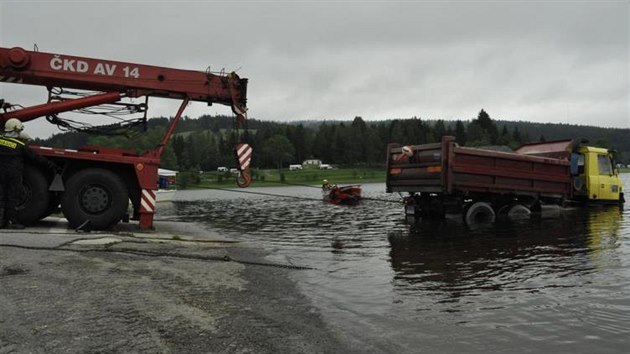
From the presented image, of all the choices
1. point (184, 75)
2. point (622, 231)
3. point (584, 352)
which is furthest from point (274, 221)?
point (584, 352)

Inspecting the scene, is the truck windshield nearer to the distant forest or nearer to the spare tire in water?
the spare tire in water

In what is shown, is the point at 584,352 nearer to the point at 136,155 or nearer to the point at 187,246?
the point at 187,246

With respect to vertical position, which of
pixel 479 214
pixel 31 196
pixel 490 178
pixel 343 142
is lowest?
pixel 479 214

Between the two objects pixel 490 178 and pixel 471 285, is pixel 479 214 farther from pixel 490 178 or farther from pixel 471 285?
pixel 471 285

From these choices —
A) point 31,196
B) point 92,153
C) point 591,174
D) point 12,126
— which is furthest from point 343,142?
point 12,126

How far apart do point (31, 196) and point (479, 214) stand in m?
12.1

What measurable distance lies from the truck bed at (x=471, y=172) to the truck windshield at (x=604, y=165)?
2581mm

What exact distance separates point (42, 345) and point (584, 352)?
171 inches

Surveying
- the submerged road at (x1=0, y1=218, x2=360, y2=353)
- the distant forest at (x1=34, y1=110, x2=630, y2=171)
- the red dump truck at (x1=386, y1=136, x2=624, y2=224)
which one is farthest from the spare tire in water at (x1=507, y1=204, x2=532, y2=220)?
the distant forest at (x1=34, y1=110, x2=630, y2=171)

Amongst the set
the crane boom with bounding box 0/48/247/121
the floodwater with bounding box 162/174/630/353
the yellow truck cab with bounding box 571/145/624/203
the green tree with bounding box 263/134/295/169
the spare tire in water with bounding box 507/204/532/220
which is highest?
the green tree with bounding box 263/134/295/169

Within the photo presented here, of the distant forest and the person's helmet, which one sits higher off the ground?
the distant forest

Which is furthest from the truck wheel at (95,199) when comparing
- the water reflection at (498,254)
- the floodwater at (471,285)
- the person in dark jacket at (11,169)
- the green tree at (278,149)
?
the green tree at (278,149)

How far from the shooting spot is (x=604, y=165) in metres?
18.4

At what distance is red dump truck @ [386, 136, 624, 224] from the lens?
Answer: 14.3 metres
